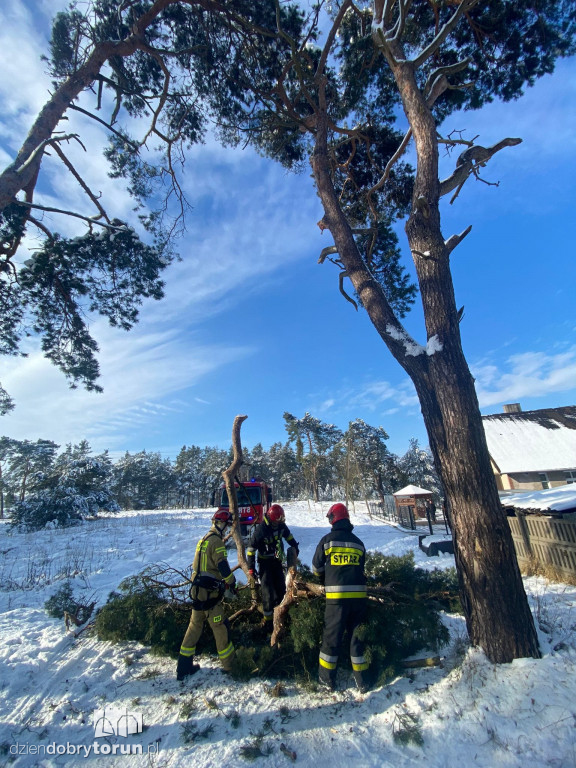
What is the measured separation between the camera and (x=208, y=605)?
4180 millimetres

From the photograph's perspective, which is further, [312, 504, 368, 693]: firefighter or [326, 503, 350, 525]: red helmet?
[326, 503, 350, 525]: red helmet

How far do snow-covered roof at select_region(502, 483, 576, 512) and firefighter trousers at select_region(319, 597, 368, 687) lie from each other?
5.45 meters

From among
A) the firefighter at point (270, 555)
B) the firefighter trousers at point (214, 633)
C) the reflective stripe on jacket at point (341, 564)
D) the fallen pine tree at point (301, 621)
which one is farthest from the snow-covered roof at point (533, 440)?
the firefighter trousers at point (214, 633)

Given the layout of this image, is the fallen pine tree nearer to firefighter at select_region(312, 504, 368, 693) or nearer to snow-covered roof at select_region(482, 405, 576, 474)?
firefighter at select_region(312, 504, 368, 693)

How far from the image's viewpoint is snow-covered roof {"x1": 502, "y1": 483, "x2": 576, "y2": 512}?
22.2 feet

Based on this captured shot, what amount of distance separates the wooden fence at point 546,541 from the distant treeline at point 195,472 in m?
8.80

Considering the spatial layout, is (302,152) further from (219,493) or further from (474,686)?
(219,493)

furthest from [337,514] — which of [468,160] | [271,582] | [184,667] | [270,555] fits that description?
[468,160]

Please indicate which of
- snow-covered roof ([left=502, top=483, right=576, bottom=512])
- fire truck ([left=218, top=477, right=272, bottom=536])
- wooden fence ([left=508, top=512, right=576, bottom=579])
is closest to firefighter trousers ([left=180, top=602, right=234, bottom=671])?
wooden fence ([left=508, top=512, right=576, bottom=579])

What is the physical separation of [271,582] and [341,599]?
1578mm

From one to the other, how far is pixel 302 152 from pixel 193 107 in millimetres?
2701

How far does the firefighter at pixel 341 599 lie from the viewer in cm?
359

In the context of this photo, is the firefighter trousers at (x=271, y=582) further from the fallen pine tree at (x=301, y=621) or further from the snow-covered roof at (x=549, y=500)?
the snow-covered roof at (x=549, y=500)

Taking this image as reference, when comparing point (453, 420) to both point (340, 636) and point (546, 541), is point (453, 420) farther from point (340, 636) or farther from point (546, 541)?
point (546, 541)
